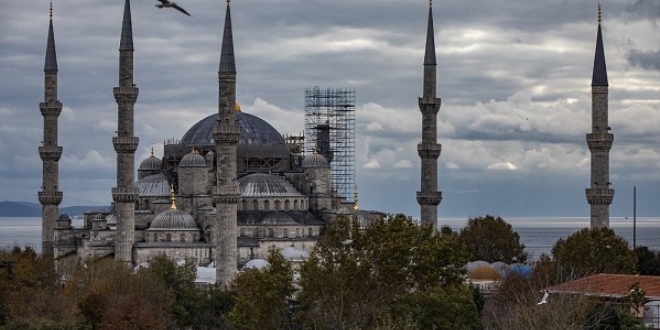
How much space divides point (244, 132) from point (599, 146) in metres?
25.6

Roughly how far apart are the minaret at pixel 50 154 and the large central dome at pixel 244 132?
764 centimetres

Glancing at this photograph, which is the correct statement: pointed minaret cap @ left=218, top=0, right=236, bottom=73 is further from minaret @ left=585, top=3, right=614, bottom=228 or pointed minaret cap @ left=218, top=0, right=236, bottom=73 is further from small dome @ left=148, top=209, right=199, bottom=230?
minaret @ left=585, top=3, right=614, bottom=228

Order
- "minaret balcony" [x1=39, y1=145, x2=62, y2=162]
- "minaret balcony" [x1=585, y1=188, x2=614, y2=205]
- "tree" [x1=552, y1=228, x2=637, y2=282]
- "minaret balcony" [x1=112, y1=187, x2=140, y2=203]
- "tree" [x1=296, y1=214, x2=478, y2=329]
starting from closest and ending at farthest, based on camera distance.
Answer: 1. "tree" [x1=296, y1=214, x2=478, y2=329]
2. "tree" [x1=552, y1=228, x2=637, y2=282]
3. "minaret balcony" [x1=585, y1=188, x2=614, y2=205]
4. "minaret balcony" [x1=112, y1=187, x2=140, y2=203]
5. "minaret balcony" [x1=39, y1=145, x2=62, y2=162]

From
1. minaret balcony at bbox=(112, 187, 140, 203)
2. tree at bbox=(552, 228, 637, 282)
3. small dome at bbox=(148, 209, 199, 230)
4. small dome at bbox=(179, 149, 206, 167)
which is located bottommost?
tree at bbox=(552, 228, 637, 282)

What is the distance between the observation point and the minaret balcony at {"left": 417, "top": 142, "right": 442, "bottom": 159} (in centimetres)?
6819

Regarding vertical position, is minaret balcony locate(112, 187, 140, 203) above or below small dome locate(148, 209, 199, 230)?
above

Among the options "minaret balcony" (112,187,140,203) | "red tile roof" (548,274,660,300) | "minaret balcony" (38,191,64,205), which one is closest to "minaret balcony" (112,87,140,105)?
"minaret balcony" (112,187,140,203)

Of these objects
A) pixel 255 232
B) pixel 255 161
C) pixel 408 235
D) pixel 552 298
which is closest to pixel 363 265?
pixel 408 235

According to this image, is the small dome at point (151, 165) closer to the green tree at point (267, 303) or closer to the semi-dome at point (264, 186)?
the semi-dome at point (264, 186)

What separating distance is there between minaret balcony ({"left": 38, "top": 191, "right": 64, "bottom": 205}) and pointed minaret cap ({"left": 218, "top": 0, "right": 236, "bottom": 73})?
17150 mm

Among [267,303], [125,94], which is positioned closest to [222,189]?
[125,94]

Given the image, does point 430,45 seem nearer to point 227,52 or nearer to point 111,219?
point 227,52

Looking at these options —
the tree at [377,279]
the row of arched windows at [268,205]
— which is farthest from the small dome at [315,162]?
the tree at [377,279]

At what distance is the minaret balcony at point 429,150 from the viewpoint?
68188 mm
